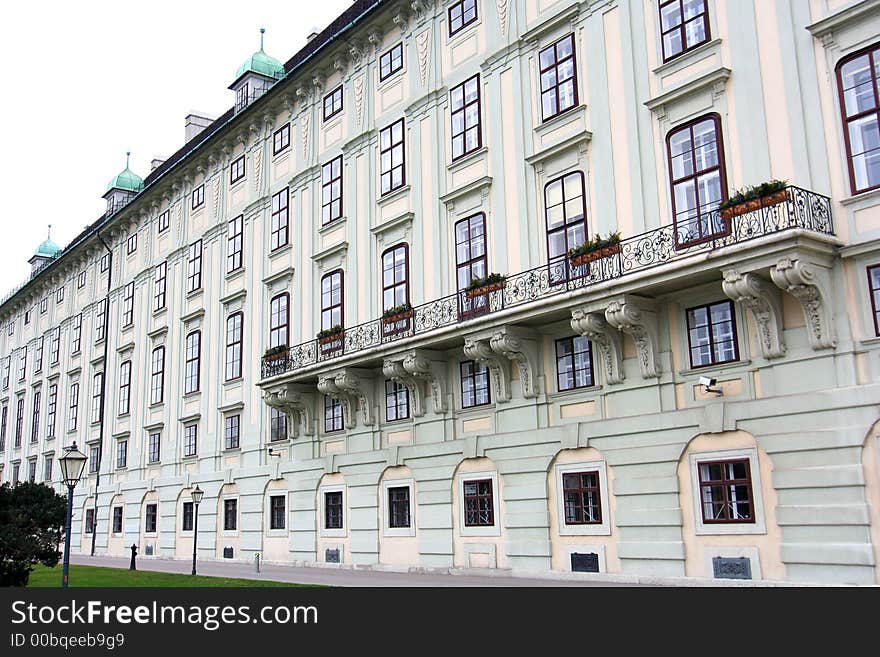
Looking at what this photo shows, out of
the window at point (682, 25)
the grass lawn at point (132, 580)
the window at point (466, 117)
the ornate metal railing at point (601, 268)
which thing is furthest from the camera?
the window at point (466, 117)

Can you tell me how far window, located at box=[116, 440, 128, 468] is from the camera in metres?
42.4

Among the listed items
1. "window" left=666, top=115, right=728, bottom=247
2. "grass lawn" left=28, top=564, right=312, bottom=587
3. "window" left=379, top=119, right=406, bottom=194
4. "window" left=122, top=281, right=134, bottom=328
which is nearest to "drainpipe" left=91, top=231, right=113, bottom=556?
"window" left=122, top=281, right=134, bottom=328

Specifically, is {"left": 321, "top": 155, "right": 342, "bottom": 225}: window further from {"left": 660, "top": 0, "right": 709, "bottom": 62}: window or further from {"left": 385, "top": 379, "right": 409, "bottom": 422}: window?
{"left": 660, "top": 0, "right": 709, "bottom": 62}: window

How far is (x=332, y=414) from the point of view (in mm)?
29375

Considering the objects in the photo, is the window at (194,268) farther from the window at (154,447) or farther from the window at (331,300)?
the window at (331,300)

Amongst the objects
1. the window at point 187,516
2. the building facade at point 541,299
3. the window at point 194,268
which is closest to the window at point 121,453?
the building facade at point 541,299

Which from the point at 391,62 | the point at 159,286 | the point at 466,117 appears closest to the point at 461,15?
the point at 466,117

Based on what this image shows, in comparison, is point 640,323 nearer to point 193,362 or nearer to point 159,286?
point 193,362

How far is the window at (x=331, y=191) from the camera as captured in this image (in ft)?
101

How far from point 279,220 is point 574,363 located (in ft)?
52.0

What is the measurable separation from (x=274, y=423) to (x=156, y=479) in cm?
1017

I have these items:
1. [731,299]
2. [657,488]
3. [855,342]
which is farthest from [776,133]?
[657,488]

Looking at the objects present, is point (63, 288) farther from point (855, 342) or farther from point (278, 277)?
point (855, 342)

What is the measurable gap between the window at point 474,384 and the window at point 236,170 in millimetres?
16574
